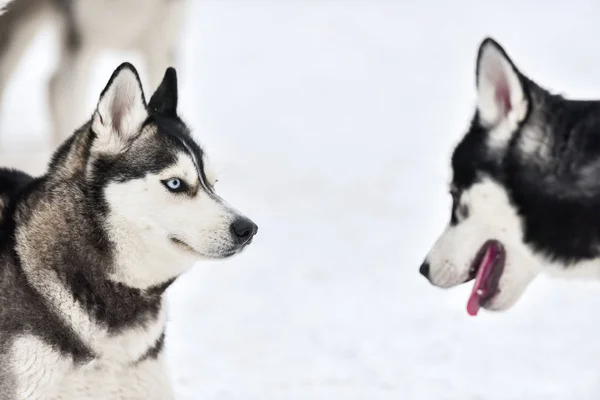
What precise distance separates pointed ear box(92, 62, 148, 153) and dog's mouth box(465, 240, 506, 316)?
1221mm

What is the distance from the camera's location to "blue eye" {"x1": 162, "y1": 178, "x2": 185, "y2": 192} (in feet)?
10.5

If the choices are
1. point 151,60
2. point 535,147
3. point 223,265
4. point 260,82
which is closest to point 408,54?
point 260,82

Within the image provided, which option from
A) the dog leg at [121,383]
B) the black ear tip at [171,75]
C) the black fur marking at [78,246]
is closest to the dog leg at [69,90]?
the black ear tip at [171,75]

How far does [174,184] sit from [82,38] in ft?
13.2

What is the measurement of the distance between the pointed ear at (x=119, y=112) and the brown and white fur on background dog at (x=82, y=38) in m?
3.59

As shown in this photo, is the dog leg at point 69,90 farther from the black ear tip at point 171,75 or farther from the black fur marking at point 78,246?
the black fur marking at point 78,246

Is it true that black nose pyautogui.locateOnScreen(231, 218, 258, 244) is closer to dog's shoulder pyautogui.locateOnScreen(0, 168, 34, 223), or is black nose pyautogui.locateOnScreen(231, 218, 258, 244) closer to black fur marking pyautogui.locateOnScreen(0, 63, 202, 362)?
black fur marking pyautogui.locateOnScreen(0, 63, 202, 362)

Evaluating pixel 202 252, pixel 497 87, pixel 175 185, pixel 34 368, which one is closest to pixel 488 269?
pixel 497 87

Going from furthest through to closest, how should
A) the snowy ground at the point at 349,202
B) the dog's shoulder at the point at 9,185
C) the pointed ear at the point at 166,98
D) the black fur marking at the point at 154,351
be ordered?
1. the snowy ground at the point at 349,202
2. the pointed ear at the point at 166,98
3. the dog's shoulder at the point at 9,185
4. the black fur marking at the point at 154,351

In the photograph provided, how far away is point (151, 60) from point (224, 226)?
4.17 metres

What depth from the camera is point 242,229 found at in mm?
3207

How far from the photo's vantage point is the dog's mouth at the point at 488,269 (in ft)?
11.7

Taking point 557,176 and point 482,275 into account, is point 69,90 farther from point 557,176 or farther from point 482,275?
point 557,176

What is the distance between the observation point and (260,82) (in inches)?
420
